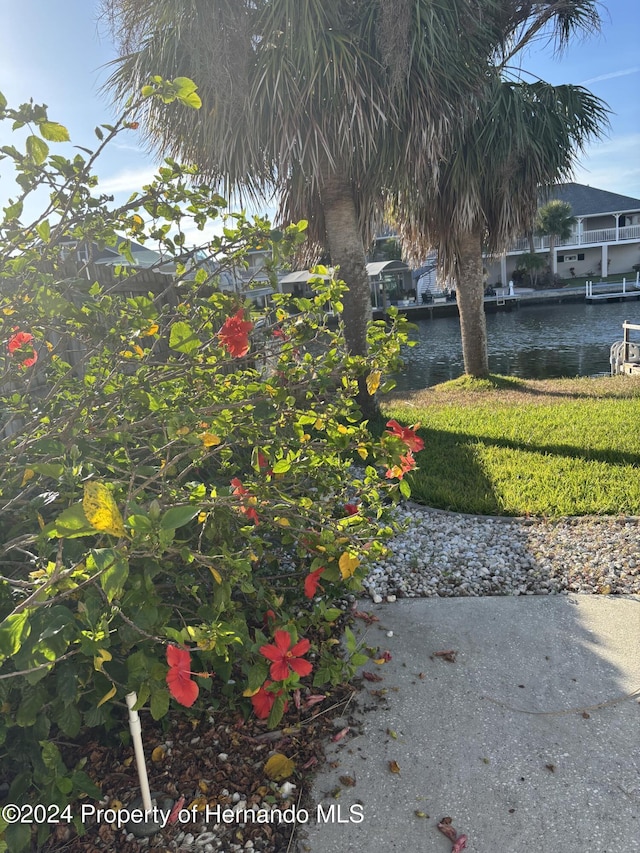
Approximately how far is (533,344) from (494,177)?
9.90m

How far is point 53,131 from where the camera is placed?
1339mm

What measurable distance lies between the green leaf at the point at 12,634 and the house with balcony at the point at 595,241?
38178mm

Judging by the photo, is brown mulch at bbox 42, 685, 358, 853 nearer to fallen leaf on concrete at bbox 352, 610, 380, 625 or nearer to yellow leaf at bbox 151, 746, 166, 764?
yellow leaf at bbox 151, 746, 166, 764

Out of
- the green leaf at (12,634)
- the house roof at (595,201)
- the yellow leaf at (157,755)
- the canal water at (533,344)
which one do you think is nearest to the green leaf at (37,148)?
the green leaf at (12,634)

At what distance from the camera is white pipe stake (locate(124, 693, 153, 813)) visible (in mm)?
1503

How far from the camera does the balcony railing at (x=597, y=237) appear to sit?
3644cm

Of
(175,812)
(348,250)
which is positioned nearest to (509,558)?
(175,812)

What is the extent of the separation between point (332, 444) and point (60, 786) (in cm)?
121

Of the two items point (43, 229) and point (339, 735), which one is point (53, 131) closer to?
point (43, 229)

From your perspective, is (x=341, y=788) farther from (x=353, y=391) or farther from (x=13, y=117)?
(x=13, y=117)

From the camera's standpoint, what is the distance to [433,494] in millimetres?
4484

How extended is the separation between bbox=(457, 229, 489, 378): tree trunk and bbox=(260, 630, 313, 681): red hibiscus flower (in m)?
8.39

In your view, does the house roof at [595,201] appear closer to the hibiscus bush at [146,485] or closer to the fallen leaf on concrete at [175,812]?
the hibiscus bush at [146,485]

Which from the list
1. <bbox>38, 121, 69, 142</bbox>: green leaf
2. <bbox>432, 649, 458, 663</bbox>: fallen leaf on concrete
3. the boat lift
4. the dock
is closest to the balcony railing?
the dock
